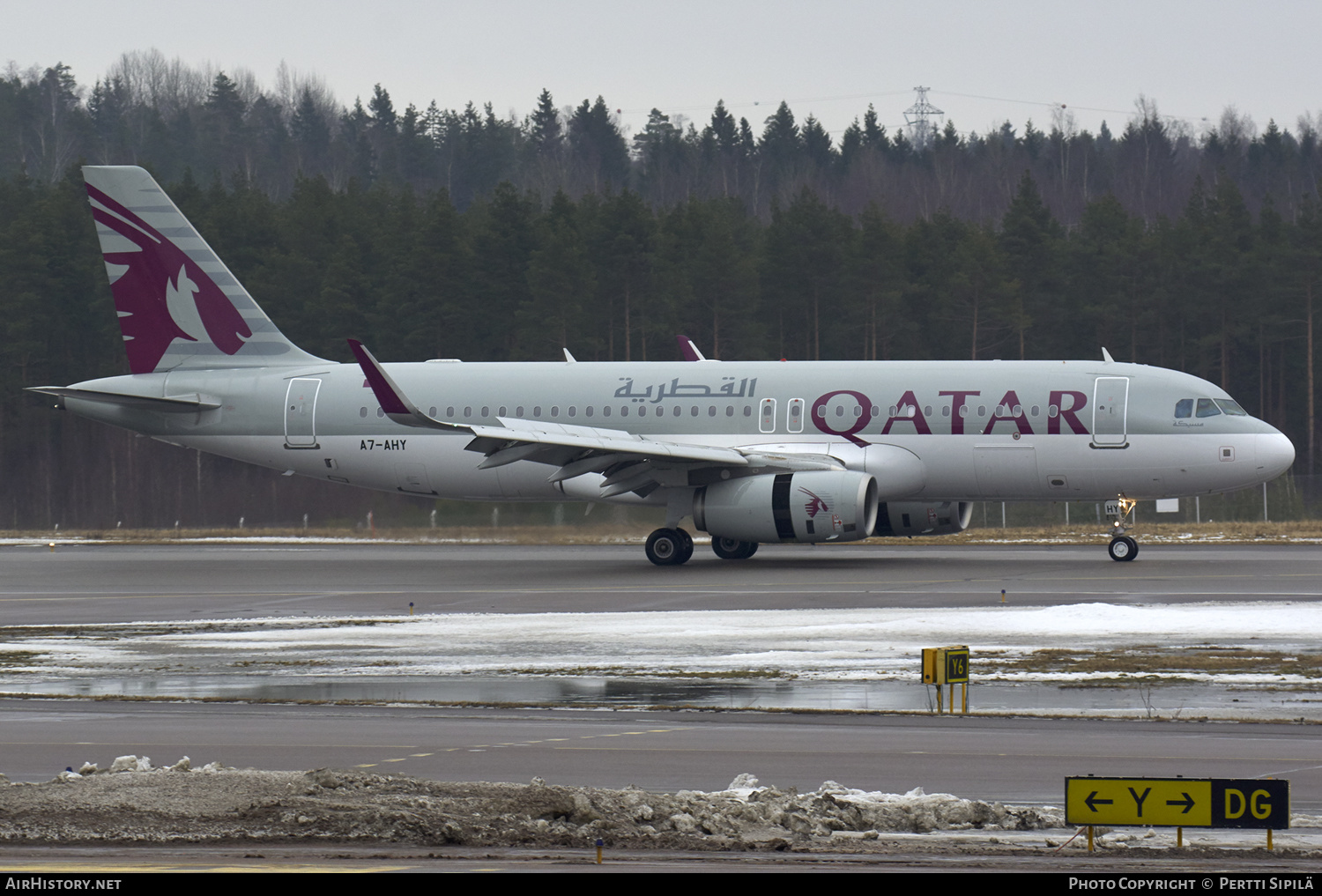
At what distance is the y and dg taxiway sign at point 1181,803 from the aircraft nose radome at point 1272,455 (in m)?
25.1

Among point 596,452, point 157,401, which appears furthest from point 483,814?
point 157,401

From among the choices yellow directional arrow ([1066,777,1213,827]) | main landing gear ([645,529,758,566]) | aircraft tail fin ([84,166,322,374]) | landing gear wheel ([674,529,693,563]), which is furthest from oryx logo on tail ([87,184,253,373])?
yellow directional arrow ([1066,777,1213,827])

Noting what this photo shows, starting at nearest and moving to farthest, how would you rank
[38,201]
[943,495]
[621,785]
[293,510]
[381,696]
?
[621,785], [381,696], [943,495], [293,510], [38,201]

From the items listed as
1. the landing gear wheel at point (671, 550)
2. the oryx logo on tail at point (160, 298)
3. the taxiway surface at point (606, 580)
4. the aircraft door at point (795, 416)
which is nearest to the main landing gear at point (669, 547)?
the landing gear wheel at point (671, 550)

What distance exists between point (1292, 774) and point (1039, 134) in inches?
6917

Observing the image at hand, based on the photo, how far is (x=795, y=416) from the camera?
1383 inches

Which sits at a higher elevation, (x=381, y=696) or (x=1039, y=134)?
(x=1039, y=134)

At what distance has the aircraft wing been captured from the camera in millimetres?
31719

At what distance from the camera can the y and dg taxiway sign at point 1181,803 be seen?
31.1 ft

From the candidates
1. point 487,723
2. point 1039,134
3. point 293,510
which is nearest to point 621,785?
point 487,723

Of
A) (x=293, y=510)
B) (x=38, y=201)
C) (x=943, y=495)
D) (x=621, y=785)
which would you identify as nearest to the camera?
(x=621, y=785)

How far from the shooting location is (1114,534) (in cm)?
3472

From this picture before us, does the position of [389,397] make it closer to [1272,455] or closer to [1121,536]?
[1121,536]

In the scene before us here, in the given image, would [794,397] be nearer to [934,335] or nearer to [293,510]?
[293,510]
